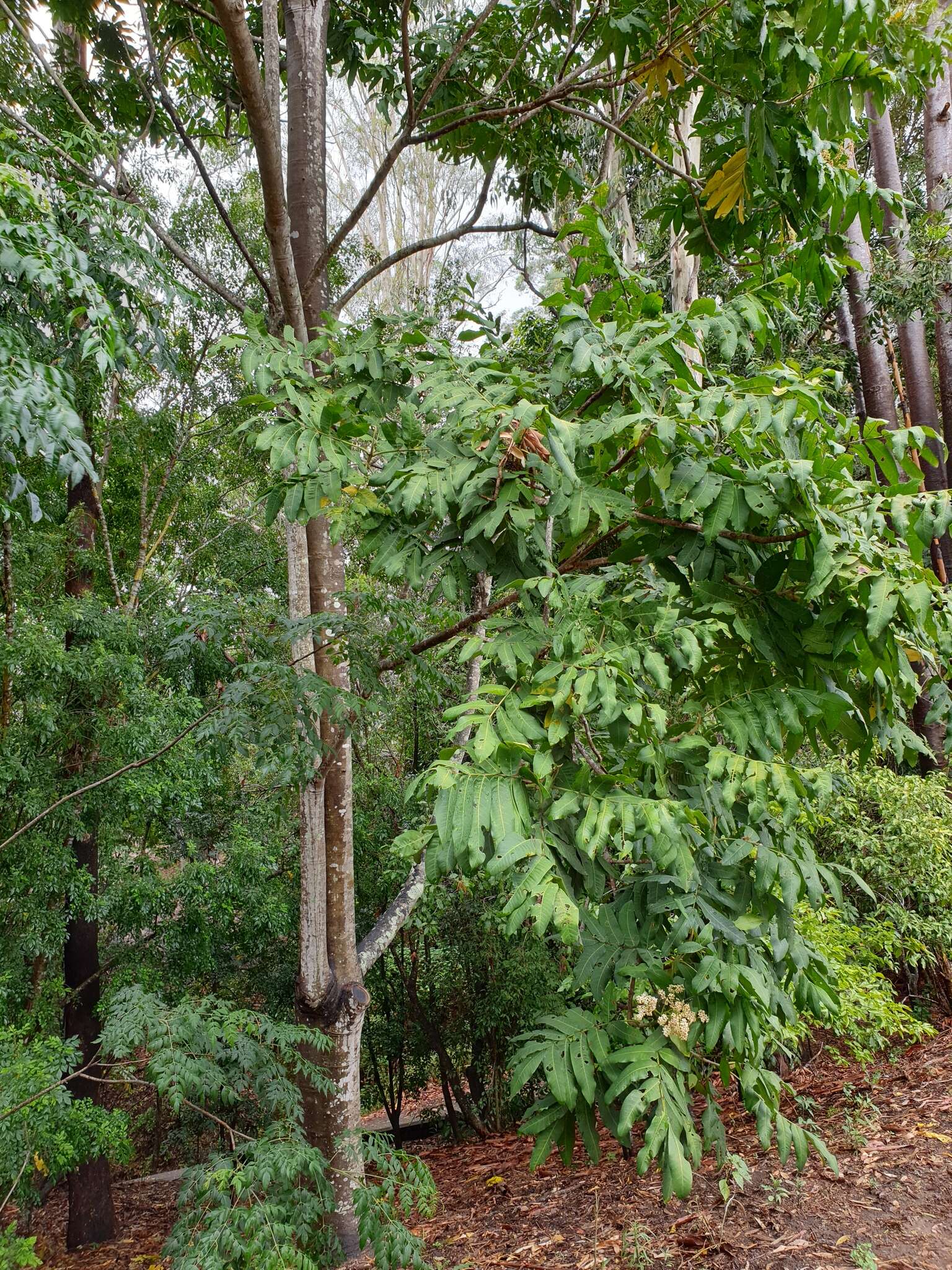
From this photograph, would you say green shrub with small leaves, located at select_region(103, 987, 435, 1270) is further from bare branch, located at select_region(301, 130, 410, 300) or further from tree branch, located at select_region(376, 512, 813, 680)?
bare branch, located at select_region(301, 130, 410, 300)

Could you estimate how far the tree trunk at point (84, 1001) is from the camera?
6023 mm

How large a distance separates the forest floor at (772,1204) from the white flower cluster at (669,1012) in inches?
70.0

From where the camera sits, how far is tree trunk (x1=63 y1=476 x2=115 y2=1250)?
6.02 metres

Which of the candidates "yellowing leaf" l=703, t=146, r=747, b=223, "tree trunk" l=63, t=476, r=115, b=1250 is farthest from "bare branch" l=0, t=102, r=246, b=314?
"tree trunk" l=63, t=476, r=115, b=1250

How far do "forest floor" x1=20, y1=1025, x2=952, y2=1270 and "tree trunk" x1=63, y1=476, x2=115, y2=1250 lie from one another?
A: 1.14 metres

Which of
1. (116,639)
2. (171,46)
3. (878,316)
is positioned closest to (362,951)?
(116,639)

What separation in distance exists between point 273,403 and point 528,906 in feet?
4.58

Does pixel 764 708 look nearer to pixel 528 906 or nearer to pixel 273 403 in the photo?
pixel 528 906

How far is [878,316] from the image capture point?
7.02m

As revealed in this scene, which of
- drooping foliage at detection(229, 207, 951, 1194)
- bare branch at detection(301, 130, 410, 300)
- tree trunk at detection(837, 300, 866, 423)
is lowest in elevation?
drooping foliage at detection(229, 207, 951, 1194)

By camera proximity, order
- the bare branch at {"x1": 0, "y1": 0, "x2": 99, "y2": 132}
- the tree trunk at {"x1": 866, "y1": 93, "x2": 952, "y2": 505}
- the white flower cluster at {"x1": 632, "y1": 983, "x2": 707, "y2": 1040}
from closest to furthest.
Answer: the white flower cluster at {"x1": 632, "y1": 983, "x2": 707, "y2": 1040} → the bare branch at {"x1": 0, "y1": 0, "x2": 99, "y2": 132} → the tree trunk at {"x1": 866, "y1": 93, "x2": 952, "y2": 505}

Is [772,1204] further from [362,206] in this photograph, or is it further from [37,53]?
[37,53]

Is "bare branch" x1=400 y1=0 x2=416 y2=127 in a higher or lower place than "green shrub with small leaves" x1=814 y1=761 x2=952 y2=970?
higher

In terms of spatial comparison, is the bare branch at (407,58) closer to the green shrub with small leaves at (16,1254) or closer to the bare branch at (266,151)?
the bare branch at (266,151)
